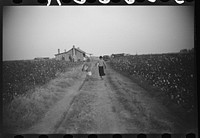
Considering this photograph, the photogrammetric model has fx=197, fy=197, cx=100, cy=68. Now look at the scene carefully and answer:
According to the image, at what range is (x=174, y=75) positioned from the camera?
137 cm

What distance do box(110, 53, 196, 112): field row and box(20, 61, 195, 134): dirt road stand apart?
0.11 metres

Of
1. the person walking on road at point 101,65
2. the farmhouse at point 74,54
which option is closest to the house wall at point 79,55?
the farmhouse at point 74,54

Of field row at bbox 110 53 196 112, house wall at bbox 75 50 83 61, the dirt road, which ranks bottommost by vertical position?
the dirt road

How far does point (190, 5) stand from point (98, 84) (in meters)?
0.85

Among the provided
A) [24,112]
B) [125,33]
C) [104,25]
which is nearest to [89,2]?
[104,25]

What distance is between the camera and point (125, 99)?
1.37 metres

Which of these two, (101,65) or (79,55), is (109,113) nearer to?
(101,65)

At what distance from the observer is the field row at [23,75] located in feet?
4.58

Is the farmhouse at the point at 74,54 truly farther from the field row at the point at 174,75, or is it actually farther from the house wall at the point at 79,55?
the field row at the point at 174,75

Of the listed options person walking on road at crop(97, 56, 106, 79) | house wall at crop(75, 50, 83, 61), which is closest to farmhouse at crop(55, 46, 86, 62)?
house wall at crop(75, 50, 83, 61)

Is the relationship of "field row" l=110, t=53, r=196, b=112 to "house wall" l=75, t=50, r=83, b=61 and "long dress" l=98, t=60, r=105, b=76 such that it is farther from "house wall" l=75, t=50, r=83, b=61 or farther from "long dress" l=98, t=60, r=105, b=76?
"house wall" l=75, t=50, r=83, b=61

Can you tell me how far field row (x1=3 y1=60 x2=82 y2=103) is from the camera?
1397mm

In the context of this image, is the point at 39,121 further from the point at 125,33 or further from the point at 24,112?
the point at 125,33

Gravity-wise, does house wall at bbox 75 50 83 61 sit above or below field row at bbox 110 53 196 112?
above
